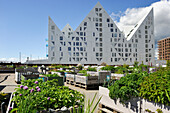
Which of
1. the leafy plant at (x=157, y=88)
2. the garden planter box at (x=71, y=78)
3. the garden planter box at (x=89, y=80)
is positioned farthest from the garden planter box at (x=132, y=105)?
the garden planter box at (x=71, y=78)

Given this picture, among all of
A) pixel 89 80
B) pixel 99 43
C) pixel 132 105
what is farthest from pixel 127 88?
pixel 99 43

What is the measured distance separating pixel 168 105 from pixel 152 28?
218 ft

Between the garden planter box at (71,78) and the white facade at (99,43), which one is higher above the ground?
the white facade at (99,43)

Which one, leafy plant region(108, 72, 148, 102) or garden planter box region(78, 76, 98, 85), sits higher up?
leafy plant region(108, 72, 148, 102)

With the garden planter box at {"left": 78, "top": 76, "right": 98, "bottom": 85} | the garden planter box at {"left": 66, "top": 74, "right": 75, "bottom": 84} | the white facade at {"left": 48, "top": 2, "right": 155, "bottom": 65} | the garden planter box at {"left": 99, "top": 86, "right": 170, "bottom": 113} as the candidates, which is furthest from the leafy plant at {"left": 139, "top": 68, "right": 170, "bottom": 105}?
the white facade at {"left": 48, "top": 2, "right": 155, "bottom": 65}

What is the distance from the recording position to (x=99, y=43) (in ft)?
196

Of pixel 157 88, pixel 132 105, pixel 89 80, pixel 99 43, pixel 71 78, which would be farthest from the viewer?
pixel 99 43

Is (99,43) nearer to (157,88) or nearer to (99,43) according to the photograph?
(99,43)

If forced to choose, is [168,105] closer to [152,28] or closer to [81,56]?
[81,56]

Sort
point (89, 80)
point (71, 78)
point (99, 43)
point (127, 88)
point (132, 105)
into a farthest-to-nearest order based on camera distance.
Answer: point (99, 43), point (71, 78), point (89, 80), point (127, 88), point (132, 105)

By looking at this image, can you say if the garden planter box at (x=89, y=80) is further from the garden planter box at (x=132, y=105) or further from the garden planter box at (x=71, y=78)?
the garden planter box at (x=132, y=105)

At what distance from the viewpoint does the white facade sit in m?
56.2

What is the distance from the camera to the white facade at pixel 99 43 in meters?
56.2

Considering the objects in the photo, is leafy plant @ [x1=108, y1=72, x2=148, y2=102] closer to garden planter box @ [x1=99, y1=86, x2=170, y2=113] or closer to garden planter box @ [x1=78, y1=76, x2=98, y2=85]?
garden planter box @ [x1=99, y1=86, x2=170, y2=113]
